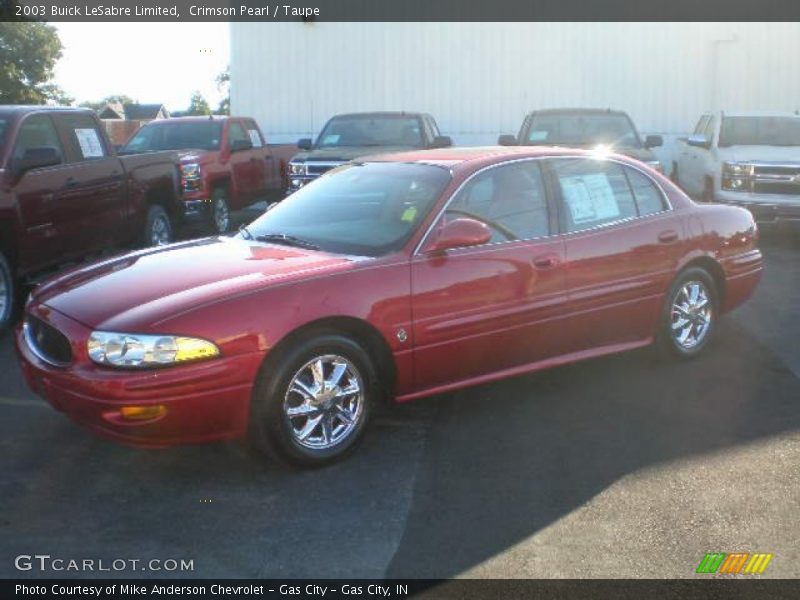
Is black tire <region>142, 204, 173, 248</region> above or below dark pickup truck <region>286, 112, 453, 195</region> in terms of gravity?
below

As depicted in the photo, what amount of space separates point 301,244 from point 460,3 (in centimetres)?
1642

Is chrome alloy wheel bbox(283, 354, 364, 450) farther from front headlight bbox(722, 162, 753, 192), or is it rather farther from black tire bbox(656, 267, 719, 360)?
front headlight bbox(722, 162, 753, 192)

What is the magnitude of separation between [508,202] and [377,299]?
1269 mm

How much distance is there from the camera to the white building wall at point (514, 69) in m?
20.2

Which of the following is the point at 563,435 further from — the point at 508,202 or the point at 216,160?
the point at 216,160

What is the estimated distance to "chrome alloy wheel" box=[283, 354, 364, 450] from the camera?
15.0ft

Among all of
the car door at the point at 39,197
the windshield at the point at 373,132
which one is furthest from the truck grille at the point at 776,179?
the car door at the point at 39,197

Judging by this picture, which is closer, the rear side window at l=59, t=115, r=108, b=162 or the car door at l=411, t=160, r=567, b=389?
the car door at l=411, t=160, r=567, b=389

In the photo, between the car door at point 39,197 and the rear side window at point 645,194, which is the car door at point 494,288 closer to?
the rear side window at point 645,194

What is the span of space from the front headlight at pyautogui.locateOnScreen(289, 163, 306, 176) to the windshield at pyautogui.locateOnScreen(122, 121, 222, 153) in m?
1.42

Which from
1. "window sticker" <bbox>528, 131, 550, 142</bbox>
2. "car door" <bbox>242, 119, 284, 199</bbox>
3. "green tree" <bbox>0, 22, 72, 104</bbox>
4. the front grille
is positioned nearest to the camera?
the front grille

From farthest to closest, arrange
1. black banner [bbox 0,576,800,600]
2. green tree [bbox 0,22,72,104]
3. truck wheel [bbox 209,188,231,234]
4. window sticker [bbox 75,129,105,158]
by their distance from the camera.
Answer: green tree [bbox 0,22,72,104]
truck wheel [bbox 209,188,231,234]
window sticker [bbox 75,129,105,158]
black banner [bbox 0,576,800,600]

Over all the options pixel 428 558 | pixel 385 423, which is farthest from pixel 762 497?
pixel 385 423

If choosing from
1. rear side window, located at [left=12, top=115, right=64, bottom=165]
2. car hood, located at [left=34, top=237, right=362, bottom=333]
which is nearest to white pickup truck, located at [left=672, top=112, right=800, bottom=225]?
rear side window, located at [left=12, top=115, right=64, bottom=165]
